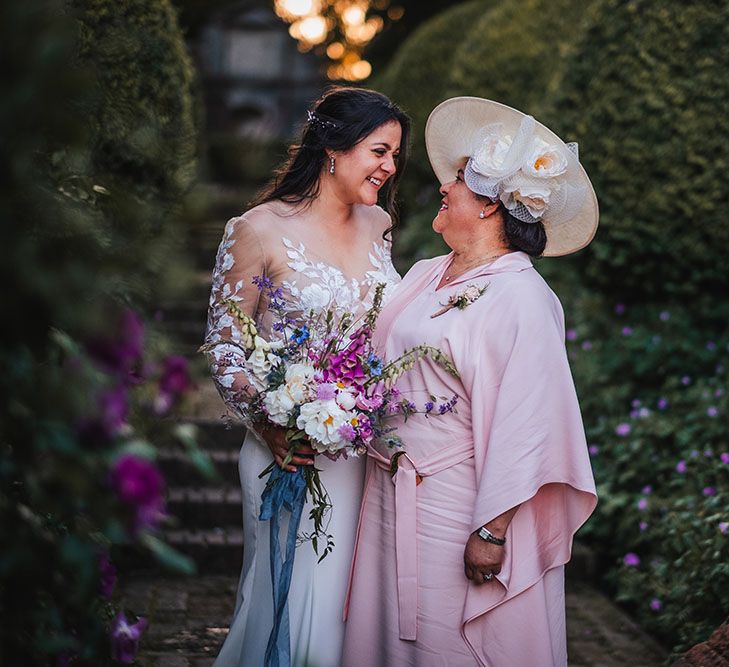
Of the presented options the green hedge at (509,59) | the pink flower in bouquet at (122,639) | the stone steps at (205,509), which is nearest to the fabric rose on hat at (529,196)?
the pink flower in bouquet at (122,639)

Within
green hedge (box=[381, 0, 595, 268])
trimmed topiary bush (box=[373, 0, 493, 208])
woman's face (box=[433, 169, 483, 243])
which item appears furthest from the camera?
trimmed topiary bush (box=[373, 0, 493, 208])

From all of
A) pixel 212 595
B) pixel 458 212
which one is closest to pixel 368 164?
pixel 458 212

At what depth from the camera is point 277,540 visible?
294cm

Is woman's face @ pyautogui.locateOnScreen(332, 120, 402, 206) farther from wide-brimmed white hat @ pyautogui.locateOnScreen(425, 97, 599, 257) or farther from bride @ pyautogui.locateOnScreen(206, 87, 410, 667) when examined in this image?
wide-brimmed white hat @ pyautogui.locateOnScreen(425, 97, 599, 257)

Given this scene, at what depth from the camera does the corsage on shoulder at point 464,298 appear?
2.81m

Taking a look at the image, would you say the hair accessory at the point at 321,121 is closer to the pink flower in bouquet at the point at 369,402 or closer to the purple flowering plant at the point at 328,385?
the purple flowering plant at the point at 328,385

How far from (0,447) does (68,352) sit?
25 cm

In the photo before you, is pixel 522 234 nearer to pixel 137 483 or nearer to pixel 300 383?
pixel 300 383

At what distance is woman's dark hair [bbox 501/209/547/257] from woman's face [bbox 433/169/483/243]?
94mm

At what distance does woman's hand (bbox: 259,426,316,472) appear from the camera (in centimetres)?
281

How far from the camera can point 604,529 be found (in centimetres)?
484

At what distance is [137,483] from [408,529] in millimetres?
1577

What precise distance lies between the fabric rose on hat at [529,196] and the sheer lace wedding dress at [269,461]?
67 cm

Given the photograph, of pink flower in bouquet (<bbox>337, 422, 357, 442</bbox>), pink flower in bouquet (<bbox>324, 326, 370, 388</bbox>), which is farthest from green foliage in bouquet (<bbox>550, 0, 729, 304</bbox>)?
pink flower in bouquet (<bbox>337, 422, 357, 442</bbox>)
